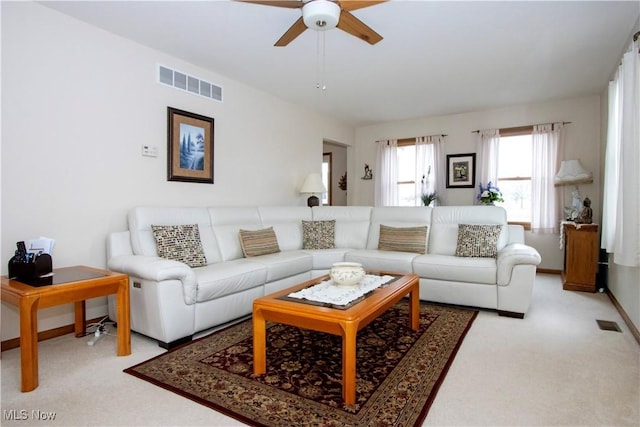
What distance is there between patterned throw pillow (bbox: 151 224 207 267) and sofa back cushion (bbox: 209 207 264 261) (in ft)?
1.26

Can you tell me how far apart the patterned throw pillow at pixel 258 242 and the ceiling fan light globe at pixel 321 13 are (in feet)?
7.25

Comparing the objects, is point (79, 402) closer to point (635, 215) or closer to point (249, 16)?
point (249, 16)

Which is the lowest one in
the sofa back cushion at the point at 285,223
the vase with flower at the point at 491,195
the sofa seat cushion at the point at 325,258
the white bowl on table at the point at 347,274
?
the sofa seat cushion at the point at 325,258

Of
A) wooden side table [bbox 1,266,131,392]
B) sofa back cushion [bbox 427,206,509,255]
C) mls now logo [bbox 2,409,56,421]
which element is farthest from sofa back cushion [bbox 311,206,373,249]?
mls now logo [bbox 2,409,56,421]

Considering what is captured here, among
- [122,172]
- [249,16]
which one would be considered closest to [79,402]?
[122,172]

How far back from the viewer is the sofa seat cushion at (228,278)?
264 cm

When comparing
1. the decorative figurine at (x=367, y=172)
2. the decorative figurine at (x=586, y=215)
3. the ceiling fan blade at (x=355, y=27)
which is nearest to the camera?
the ceiling fan blade at (x=355, y=27)

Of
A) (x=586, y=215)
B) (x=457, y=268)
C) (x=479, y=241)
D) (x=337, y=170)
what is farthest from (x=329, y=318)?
(x=337, y=170)

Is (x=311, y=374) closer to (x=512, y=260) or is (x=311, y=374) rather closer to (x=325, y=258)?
(x=325, y=258)

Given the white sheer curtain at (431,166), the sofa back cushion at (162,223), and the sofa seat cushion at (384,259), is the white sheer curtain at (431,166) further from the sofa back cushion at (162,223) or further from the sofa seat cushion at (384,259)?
the sofa back cushion at (162,223)

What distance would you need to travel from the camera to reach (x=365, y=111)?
576 centimetres

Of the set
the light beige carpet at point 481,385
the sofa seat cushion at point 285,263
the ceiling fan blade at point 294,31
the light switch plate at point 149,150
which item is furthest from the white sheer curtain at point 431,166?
the light switch plate at point 149,150

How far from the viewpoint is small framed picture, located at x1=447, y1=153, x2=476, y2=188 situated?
19.0 ft

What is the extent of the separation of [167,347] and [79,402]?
0.66 meters
